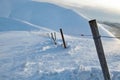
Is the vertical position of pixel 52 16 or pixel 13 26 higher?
pixel 52 16

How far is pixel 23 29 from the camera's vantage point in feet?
144

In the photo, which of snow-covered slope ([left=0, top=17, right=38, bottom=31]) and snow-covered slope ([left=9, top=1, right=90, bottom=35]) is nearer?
snow-covered slope ([left=0, top=17, right=38, bottom=31])

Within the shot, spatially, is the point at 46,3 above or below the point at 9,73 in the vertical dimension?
above

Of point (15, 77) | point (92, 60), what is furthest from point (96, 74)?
point (92, 60)

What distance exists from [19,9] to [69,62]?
6070 cm

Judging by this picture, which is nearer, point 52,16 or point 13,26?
point 13,26

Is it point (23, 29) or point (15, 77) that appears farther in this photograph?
point (23, 29)

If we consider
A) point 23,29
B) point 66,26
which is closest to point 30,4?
point 66,26

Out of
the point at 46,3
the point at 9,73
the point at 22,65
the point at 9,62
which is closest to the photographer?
the point at 9,73

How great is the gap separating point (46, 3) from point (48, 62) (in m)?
55.7

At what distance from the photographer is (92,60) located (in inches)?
693

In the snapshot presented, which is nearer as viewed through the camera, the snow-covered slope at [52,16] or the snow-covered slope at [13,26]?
the snow-covered slope at [13,26]

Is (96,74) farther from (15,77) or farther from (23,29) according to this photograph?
(23,29)

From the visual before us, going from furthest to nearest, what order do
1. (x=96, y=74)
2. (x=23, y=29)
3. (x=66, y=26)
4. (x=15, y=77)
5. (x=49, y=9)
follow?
(x=49, y=9)
(x=66, y=26)
(x=23, y=29)
(x=15, y=77)
(x=96, y=74)
